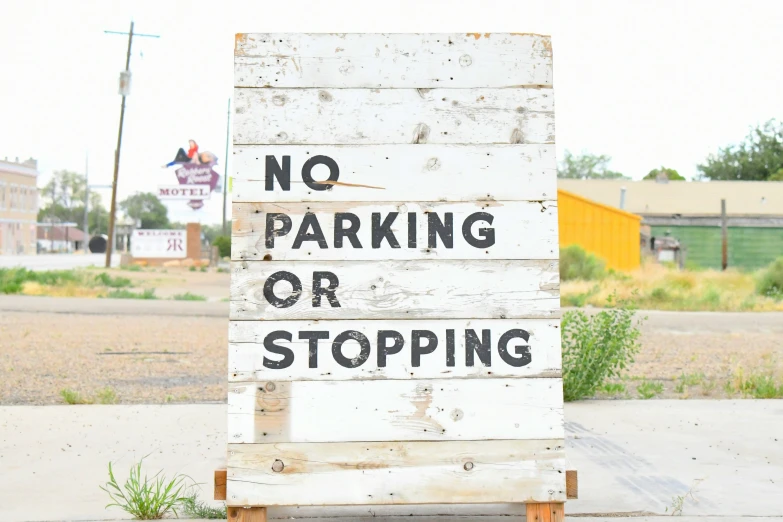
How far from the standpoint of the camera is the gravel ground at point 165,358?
8.50 meters

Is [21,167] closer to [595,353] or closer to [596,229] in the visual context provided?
[596,229]

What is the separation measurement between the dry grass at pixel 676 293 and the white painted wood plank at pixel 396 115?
42.8 feet

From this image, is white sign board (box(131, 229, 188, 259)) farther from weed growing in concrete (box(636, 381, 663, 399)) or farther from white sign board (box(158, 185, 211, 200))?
weed growing in concrete (box(636, 381, 663, 399))

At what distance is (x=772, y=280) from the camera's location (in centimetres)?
2467

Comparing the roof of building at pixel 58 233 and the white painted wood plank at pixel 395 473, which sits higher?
the roof of building at pixel 58 233

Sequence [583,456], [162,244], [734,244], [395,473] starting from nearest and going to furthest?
1. [395,473]
2. [583,456]
3. [734,244]
4. [162,244]

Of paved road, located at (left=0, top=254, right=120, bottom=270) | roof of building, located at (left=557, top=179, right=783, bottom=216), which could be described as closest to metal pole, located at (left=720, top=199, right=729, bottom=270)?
roof of building, located at (left=557, top=179, right=783, bottom=216)

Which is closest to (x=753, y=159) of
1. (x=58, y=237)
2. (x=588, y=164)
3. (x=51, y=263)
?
(x=588, y=164)

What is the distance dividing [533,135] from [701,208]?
39.8 metres

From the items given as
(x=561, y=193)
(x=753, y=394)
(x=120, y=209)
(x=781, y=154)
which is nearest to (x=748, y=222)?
(x=561, y=193)

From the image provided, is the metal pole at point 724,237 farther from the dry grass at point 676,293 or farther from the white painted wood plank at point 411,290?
the white painted wood plank at point 411,290

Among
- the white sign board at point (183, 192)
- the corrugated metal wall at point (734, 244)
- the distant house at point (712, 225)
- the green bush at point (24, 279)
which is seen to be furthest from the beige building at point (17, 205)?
the corrugated metal wall at point (734, 244)

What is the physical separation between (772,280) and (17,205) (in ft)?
224

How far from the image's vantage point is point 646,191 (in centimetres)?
4341
